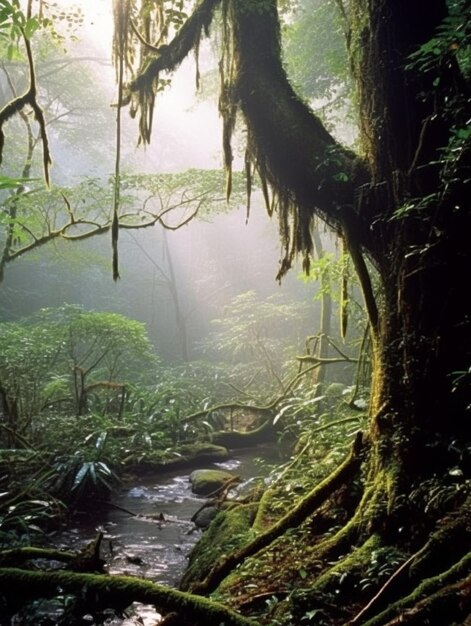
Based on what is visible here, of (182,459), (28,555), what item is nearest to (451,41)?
(28,555)

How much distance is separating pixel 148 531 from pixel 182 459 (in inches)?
131

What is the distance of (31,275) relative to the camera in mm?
24141

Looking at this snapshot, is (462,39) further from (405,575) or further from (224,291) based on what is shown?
(224,291)

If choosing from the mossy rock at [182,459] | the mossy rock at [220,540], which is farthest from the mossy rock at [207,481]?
the mossy rock at [220,540]

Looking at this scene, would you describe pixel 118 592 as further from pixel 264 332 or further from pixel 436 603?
pixel 264 332

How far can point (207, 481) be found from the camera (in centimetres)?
879

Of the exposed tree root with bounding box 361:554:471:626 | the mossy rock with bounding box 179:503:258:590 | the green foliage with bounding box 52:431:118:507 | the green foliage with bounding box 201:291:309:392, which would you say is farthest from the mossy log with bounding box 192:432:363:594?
the green foliage with bounding box 201:291:309:392

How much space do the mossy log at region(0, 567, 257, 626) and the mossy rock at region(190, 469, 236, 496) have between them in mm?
5362

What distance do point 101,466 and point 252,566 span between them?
4.51m

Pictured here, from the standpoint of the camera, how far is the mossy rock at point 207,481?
8680 millimetres

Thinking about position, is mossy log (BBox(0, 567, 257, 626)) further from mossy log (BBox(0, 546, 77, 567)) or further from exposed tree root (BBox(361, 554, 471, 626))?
exposed tree root (BBox(361, 554, 471, 626))

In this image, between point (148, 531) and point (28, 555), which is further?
point (148, 531)

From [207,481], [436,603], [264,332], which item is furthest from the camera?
[264,332]

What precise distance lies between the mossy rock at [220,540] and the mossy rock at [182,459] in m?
3.89
